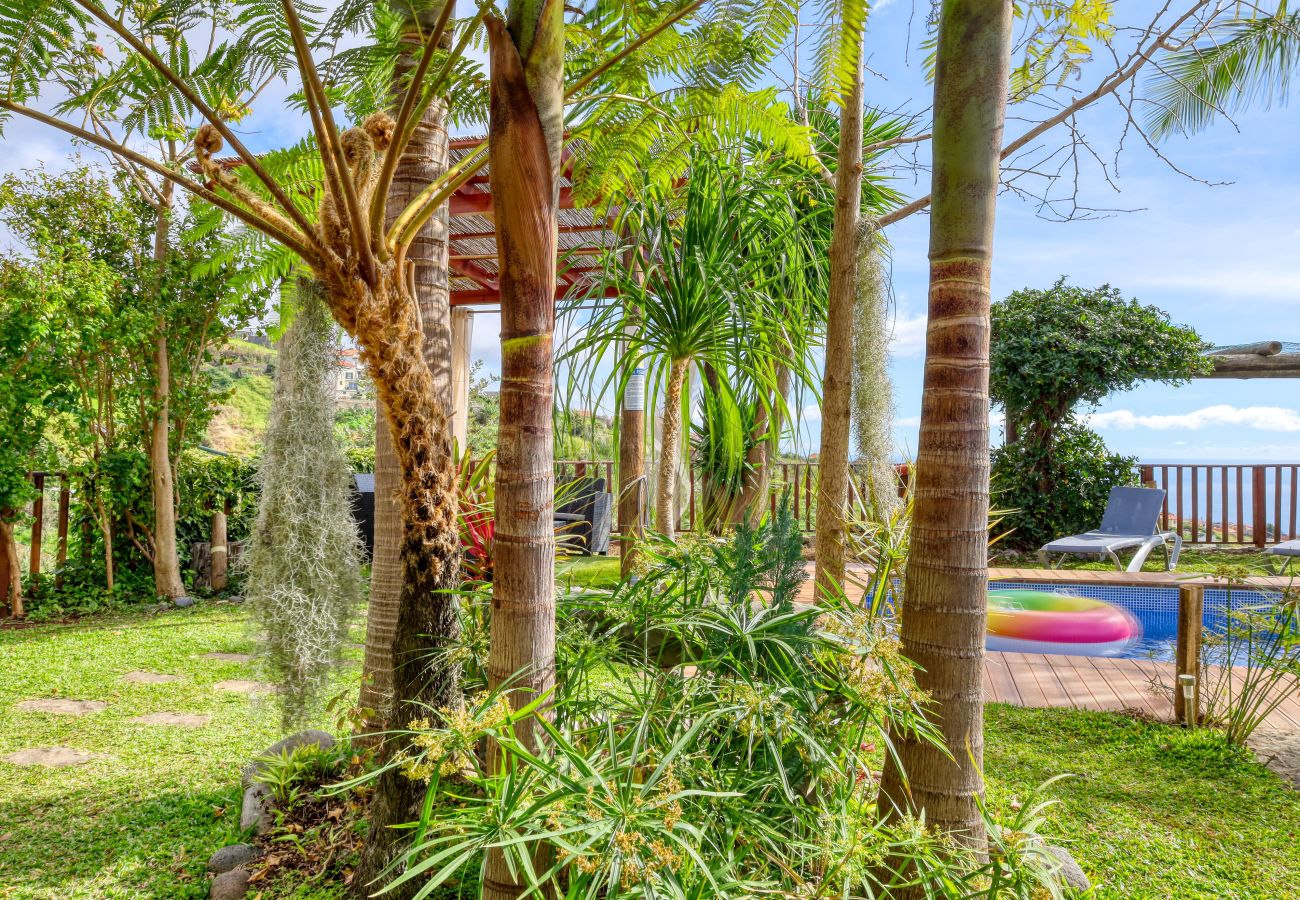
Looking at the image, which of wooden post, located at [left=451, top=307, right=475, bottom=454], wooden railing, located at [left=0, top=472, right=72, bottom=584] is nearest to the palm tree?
wooden post, located at [left=451, top=307, right=475, bottom=454]

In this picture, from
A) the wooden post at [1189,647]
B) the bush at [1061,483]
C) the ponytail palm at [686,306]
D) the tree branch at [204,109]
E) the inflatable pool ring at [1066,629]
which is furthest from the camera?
the bush at [1061,483]

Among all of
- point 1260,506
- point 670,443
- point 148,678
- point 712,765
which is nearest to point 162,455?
point 148,678

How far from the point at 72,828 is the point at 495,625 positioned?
2122mm

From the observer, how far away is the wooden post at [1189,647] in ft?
10.0

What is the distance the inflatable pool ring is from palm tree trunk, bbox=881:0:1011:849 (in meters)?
4.04

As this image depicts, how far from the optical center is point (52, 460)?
5328 millimetres

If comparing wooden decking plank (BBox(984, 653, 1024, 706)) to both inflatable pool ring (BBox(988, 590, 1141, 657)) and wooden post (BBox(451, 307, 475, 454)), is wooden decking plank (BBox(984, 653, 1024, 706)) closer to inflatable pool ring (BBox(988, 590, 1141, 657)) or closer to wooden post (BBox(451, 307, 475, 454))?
inflatable pool ring (BBox(988, 590, 1141, 657))

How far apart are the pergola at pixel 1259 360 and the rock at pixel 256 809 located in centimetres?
1025

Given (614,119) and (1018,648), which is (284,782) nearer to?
(614,119)

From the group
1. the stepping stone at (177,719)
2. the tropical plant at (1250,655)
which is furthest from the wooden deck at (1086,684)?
the stepping stone at (177,719)

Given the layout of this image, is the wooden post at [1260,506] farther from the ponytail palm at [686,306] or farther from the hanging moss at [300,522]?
the hanging moss at [300,522]

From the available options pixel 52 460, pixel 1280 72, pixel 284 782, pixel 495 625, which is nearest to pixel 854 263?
pixel 495 625

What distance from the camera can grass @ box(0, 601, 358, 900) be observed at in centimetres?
208

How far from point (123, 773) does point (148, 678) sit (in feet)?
4.47
